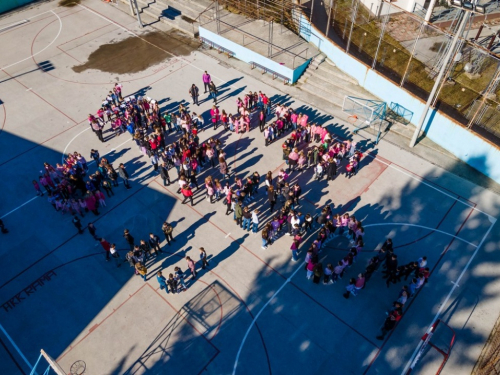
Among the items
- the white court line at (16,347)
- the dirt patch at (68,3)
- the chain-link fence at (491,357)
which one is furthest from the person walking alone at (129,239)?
the dirt patch at (68,3)

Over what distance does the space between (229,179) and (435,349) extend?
1271cm

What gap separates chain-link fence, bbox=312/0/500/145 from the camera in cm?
2144

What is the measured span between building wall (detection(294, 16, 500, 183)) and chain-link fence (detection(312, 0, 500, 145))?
1.80ft

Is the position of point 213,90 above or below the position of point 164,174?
above

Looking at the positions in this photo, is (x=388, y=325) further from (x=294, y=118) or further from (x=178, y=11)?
(x=178, y=11)

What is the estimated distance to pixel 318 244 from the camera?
16734mm

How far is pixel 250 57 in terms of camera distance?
94.4 ft

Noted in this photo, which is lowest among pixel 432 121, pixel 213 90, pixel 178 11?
pixel 213 90

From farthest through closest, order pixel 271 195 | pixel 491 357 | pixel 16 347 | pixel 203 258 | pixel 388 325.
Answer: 1. pixel 271 195
2. pixel 203 258
3. pixel 16 347
4. pixel 388 325
5. pixel 491 357

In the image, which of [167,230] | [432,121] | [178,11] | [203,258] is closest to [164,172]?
[167,230]

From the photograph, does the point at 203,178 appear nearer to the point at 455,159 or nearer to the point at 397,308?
the point at 397,308

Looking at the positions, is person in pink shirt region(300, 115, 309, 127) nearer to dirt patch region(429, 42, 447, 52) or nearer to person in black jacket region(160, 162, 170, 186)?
person in black jacket region(160, 162, 170, 186)

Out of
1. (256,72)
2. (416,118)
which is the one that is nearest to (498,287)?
(416,118)

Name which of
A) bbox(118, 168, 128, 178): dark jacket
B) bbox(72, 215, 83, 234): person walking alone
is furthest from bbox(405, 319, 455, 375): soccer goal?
bbox(118, 168, 128, 178): dark jacket
